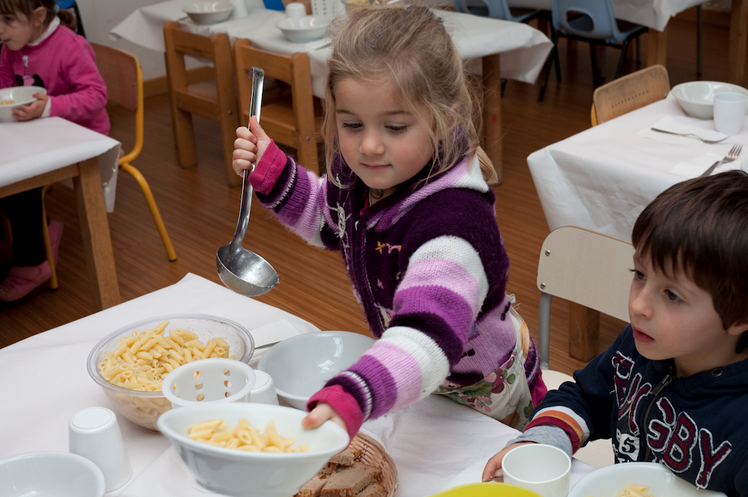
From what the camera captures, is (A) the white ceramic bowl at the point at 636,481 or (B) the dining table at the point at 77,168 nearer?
(A) the white ceramic bowl at the point at 636,481

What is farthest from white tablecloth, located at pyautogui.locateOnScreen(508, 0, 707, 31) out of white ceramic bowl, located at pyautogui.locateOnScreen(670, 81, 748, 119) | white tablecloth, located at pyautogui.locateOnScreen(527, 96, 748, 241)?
white tablecloth, located at pyautogui.locateOnScreen(527, 96, 748, 241)

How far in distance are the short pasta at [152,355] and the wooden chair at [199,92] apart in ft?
8.44

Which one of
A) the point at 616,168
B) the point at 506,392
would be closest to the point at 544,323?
the point at 506,392

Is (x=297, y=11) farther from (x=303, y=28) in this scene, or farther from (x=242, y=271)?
(x=242, y=271)

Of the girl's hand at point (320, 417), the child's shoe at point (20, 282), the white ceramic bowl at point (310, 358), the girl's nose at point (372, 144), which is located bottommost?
the child's shoe at point (20, 282)

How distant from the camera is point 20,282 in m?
2.62

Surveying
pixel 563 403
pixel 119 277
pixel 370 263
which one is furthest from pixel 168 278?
pixel 563 403

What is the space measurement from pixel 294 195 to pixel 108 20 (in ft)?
13.4

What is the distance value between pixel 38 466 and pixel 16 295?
205 cm

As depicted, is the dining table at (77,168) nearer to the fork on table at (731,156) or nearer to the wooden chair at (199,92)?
the wooden chair at (199,92)

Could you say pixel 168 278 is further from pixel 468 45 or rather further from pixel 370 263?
pixel 370 263

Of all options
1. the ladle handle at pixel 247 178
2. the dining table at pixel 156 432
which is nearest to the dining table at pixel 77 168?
the dining table at pixel 156 432

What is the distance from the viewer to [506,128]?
159 inches

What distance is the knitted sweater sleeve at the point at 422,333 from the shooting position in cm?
69
